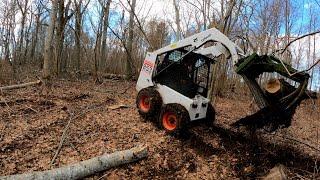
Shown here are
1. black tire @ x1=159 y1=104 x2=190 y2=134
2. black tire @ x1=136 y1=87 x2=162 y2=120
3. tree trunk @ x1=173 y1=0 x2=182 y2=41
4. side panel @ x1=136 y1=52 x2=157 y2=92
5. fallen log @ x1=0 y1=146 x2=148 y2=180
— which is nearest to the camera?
fallen log @ x1=0 y1=146 x2=148 y2=180

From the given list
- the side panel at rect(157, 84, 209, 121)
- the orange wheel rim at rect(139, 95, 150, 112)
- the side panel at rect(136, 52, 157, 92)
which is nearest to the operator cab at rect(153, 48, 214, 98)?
the side panel at rect(136, 52, 157, 92)

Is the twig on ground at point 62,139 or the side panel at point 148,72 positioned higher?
the side panel at point 148,72

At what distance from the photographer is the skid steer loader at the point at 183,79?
8609 mm

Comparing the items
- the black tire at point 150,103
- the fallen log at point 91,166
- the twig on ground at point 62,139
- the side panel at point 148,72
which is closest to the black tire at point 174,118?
the black tire at point 150,103

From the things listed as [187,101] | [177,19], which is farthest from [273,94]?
[177,19]

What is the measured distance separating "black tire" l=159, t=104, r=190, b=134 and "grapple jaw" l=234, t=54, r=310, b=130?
1515mm

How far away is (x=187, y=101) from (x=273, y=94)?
6.89ft

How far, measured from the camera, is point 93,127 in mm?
9242

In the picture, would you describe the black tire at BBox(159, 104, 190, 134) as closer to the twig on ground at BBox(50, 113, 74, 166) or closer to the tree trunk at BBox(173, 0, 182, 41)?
the twig on ground at BBox(50, 113, 74, 166)

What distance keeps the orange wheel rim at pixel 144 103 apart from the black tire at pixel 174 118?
606 mm

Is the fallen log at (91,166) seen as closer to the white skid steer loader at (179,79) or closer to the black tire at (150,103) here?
the white skid steer loader at (179,79)

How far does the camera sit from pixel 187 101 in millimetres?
8742

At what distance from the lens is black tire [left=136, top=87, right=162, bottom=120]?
934 cm

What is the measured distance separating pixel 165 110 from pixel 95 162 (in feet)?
8.69
